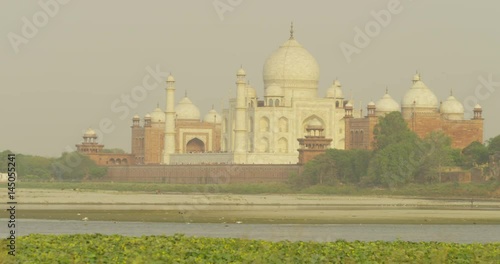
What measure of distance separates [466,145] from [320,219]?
Answer: 193ft

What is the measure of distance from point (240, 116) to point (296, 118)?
5571 mm

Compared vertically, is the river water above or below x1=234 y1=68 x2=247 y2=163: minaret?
below

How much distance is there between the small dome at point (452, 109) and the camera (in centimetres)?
11306

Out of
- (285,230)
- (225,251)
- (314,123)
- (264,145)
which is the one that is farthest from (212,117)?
(225,251)

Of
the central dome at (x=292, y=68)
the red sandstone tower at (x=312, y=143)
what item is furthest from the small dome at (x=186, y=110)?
the red sandstone tower at (x=312, y=143)

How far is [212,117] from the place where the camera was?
13325 cm

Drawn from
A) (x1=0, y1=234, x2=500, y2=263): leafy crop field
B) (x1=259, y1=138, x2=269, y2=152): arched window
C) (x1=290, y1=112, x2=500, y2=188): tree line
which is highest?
(x1=259, y1=138, x2=269, y2=152): arched window

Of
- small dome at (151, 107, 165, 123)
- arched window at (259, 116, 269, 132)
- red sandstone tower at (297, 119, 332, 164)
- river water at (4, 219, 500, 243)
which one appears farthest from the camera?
small dome at (151, 107, 165, 123)

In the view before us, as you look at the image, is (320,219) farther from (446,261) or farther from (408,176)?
(408,176)

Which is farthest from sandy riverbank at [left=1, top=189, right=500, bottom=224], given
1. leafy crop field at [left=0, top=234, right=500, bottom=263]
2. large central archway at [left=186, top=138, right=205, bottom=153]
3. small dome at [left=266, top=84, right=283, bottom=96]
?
large central archway at [left=186, top=138, right=205, bottom=153]

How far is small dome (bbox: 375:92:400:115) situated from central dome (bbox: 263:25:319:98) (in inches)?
250

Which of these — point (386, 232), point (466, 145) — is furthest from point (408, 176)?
point (386, 232)

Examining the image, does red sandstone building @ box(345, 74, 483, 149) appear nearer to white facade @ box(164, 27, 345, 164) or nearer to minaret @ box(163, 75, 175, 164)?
white facade @ box(164, 27, 345, 164)

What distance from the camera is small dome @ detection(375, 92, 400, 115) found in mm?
113250
